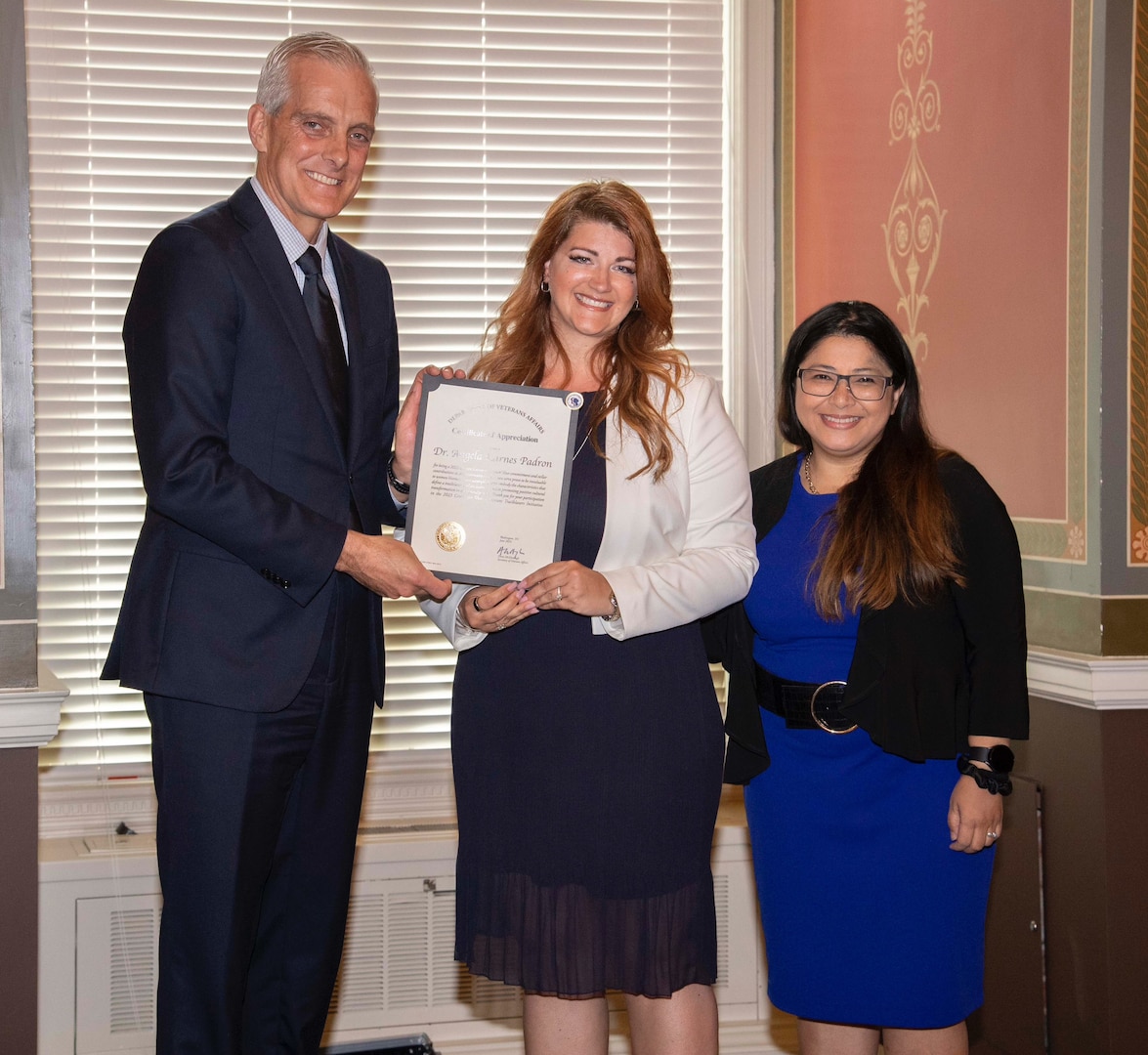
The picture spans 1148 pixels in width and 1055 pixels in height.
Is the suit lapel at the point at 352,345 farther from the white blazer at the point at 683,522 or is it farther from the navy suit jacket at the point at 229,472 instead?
the white blazer at the point at 683,522

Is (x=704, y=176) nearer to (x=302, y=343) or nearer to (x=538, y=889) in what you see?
(x=302, y=343)

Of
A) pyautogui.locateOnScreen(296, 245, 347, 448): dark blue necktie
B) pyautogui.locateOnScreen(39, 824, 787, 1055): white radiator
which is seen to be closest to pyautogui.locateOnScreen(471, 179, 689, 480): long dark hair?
pyautogui.locateOnScreen(296, 245, 347, 448): dark blue necktie

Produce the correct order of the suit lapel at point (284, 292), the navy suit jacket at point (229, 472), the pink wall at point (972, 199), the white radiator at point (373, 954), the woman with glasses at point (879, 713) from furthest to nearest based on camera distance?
the white radiator at point (373, 954) → the pink wall at point (972, 199) → the woman with glasses at point (879, 713) → the suit lapel at point (284, 292) → the navy suit jacket at point (229, 472)

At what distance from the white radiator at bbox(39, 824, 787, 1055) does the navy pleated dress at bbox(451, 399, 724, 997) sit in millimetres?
1185

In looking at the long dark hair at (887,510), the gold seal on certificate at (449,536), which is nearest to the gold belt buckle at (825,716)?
the long dark hair at (887,510)

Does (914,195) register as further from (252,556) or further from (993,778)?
(252,556)

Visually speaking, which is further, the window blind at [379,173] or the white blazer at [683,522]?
the window blind at [379,173]

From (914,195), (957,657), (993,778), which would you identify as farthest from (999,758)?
(914,195)

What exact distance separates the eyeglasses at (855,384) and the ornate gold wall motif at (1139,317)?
0.56 meters

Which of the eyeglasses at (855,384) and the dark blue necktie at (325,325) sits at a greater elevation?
the dark blue necktie at (325,325)

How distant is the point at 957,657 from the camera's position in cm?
210

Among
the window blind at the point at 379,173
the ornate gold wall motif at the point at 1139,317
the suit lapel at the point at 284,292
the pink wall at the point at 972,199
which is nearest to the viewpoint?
the suit lapel at the point at 284,292

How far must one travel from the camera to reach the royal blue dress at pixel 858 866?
2.10m

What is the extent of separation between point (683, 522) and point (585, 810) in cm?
51
